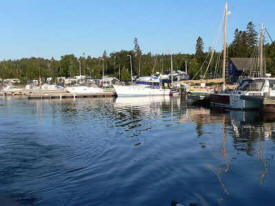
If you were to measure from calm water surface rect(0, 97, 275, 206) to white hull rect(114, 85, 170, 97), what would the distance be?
5010 cm

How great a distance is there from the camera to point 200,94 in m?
49.8

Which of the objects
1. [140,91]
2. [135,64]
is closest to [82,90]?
[140,91]

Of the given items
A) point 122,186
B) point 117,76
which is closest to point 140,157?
point 122,186

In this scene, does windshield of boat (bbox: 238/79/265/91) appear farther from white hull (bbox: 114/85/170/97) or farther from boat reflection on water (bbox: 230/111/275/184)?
white hull (bbox: 114/85/170/97)

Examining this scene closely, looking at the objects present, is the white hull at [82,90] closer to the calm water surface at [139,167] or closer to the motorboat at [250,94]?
the motorboat at [250,94]

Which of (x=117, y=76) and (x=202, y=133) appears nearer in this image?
(x=202, y=133)

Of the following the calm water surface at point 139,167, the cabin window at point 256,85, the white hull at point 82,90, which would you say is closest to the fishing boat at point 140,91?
the white hull at point 82,90

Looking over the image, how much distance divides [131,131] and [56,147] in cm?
695

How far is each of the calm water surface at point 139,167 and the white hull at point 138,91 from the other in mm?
50101

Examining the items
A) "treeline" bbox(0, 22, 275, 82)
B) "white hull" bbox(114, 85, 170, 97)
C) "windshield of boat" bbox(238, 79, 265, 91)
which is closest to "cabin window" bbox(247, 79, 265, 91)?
"windshield of boat" bbox(238, 79, 265, 91)

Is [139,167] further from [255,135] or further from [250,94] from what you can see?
[250,94]

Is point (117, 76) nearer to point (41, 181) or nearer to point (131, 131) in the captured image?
point (131, 131)

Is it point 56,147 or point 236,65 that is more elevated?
point 236,65

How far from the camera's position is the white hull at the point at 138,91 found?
239 feet
